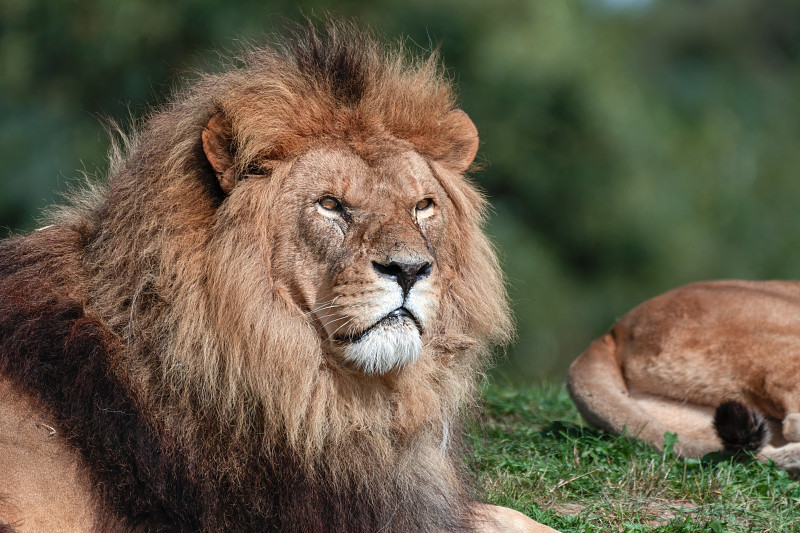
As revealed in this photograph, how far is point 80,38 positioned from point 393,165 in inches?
447

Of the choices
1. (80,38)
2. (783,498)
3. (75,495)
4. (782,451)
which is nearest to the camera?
(75,495)

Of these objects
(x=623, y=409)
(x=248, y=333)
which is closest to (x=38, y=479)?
(x=248, y=333)

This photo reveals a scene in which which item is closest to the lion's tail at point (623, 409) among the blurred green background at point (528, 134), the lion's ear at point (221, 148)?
the lion's ear at point (221, 148)

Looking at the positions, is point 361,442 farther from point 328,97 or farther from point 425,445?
point 328,97

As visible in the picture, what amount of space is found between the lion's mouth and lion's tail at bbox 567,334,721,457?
2268 mm

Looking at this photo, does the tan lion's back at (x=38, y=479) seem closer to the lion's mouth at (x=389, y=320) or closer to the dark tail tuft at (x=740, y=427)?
the lion's mouth at (x=389, y=320)

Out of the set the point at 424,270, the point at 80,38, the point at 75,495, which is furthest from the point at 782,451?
the point at 80,38

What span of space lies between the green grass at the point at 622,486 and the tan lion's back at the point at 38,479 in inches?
63.5

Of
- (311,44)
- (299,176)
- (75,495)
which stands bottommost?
(75,495)

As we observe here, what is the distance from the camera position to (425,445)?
3639 millimetres

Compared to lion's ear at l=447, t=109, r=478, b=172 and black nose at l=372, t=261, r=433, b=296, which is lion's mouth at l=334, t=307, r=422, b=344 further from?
lion's ear at l=447, t=109, r=478, b=172

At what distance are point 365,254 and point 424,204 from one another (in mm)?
431

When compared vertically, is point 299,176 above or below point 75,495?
above

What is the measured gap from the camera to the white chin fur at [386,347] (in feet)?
10.7
